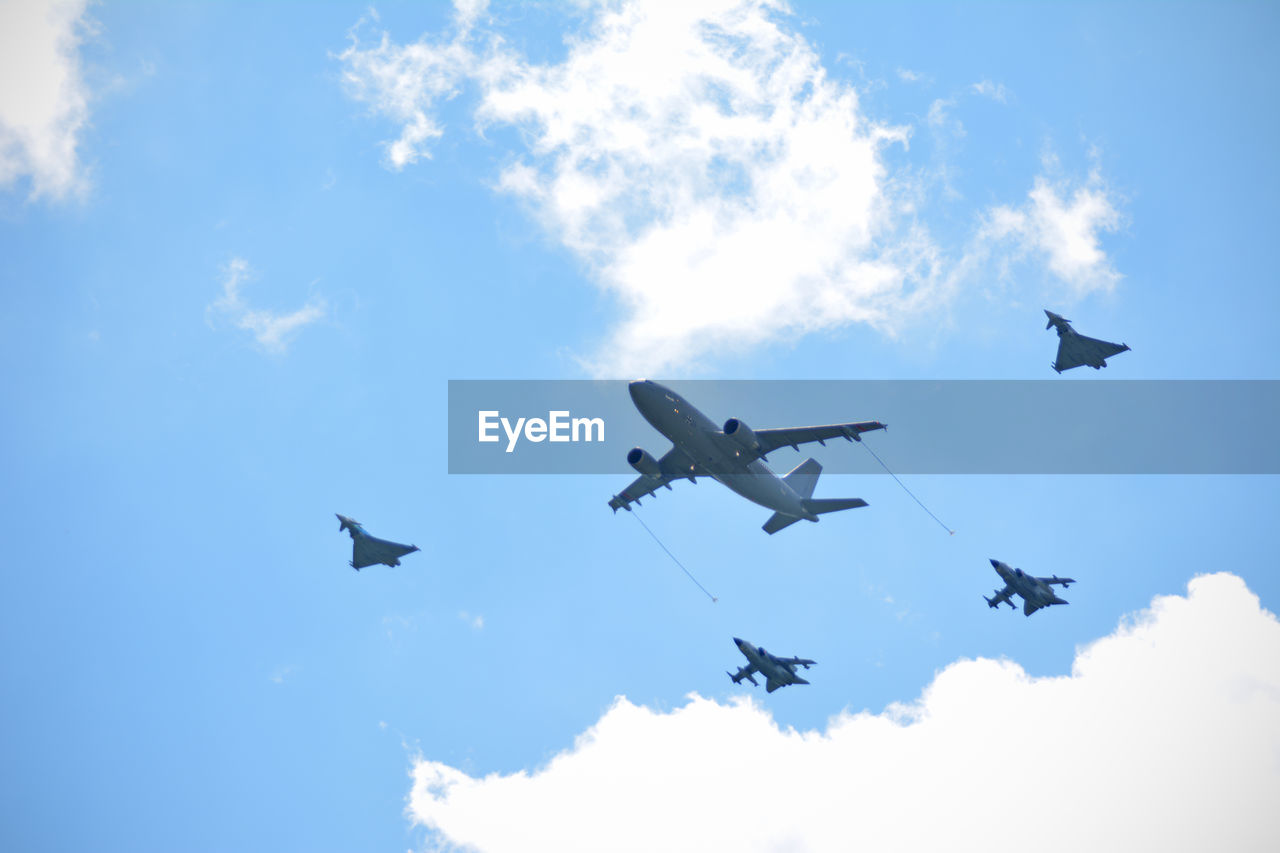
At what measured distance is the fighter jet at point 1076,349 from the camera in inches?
2048

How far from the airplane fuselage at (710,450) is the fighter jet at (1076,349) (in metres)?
16.6

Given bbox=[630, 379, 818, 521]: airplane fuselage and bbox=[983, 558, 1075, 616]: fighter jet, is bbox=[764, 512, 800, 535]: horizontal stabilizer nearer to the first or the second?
bbox=[630, 379, 818, 521]: airplane fuselage

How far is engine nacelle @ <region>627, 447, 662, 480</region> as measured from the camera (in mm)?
53000

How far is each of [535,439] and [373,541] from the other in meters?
11.0

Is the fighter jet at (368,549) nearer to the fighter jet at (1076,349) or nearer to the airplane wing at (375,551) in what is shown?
the airplane wing at (375,551)

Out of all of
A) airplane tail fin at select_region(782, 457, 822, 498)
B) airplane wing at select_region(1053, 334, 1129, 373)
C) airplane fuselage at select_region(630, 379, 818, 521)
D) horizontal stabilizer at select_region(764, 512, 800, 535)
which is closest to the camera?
airplane fuselage at select_region(630, 379, 818, 521)

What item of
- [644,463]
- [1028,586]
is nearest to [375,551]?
[644,463]

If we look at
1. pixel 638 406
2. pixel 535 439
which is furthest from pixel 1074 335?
pixel 535 439

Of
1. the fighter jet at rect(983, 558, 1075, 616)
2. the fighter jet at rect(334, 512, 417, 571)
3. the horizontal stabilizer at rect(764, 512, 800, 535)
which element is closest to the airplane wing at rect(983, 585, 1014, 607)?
the fighter jet at rect(983, 558, 1075, 616)

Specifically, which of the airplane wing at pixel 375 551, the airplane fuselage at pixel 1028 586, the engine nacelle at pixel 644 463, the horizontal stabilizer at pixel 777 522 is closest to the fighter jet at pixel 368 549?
the airplane wing at pixel 375 551

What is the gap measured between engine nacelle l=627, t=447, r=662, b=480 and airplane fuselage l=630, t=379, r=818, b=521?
2774 millimetres

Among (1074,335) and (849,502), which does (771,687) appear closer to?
(849,502)

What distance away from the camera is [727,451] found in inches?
1988

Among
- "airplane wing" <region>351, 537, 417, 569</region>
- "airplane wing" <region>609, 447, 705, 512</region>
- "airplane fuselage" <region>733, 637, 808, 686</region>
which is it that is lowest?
"airplane fuselage" <region>733, 637, 808, 686</region>
